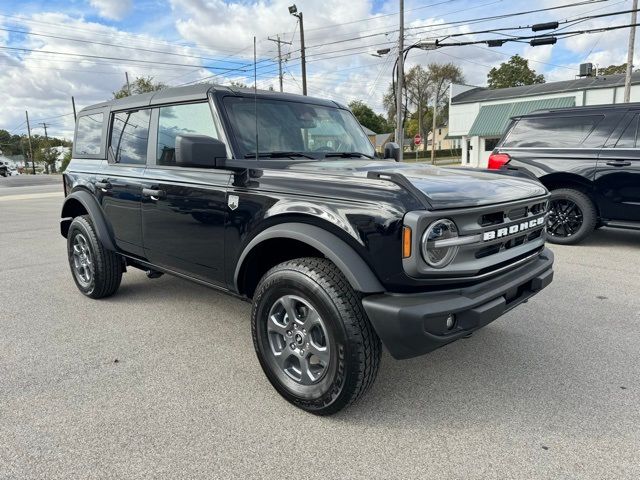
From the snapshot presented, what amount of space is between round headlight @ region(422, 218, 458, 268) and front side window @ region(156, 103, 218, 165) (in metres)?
1.74

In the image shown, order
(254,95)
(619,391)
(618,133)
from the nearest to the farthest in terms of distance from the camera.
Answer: (619,391) → (254,95) → (618,133)

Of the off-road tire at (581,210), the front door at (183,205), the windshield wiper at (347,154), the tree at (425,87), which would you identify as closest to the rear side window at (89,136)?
the front door at (183,205)

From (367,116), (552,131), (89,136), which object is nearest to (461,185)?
(89,136)

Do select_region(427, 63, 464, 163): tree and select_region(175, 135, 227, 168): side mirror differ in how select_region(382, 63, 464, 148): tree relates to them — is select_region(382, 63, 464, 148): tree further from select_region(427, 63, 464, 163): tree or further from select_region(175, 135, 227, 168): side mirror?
select_region(175, 135, 227, 168): side mirror

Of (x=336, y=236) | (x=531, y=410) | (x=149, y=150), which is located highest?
(x=149, y=150)

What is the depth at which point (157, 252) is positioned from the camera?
12.2ft

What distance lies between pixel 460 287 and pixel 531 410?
88 centimetres

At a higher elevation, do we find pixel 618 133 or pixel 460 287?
→ pixel 618 133

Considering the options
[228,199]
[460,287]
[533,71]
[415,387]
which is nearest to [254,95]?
[228,199]

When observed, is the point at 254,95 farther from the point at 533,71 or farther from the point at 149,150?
the point at 533,71

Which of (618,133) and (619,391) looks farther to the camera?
(618,133)

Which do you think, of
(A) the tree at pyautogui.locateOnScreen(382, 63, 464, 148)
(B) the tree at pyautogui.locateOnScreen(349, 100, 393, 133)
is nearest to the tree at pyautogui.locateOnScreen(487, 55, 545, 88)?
(A) the tree at pyautogui.locateOnScreen(382, 63, 464, 148)

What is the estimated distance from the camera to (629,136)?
6.23 metres

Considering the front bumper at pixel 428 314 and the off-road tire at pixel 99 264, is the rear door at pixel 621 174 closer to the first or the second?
the front bumper at pixel 428 314
